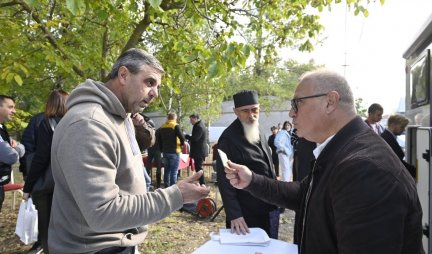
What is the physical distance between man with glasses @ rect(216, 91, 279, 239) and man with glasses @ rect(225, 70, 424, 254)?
4.98 ft

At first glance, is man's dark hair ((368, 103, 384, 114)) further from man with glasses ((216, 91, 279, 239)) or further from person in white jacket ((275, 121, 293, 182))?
man with glasses ((216, 91, 279, 239))

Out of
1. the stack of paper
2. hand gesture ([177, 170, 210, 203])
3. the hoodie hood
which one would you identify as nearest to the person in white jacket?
the stack of paper

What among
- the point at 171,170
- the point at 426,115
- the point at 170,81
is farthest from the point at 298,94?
the point at 171,170

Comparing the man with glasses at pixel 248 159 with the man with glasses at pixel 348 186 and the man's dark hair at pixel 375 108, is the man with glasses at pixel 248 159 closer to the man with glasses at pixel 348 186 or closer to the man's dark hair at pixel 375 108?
the man with glasses at pixel 348 186

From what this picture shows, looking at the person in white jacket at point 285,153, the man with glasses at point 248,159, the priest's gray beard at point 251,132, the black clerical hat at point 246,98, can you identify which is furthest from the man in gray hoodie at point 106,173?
the person in white jacket at point 285,153

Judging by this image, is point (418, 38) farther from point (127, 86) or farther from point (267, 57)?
point (127, 86)

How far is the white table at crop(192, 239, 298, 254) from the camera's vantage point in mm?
1842

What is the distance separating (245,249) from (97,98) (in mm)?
1132

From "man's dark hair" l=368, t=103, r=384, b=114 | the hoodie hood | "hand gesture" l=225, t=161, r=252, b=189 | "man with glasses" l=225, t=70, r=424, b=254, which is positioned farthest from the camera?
"man's dark hair" l=368, t=103, r=384, b=114

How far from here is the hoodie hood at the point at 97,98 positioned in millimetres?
1771

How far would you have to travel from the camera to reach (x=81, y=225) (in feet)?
5.51

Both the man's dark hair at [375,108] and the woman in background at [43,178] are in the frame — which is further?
the man's dark hair at [375,108]

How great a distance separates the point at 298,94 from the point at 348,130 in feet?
1.04

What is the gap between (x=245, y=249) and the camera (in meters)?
1.94
